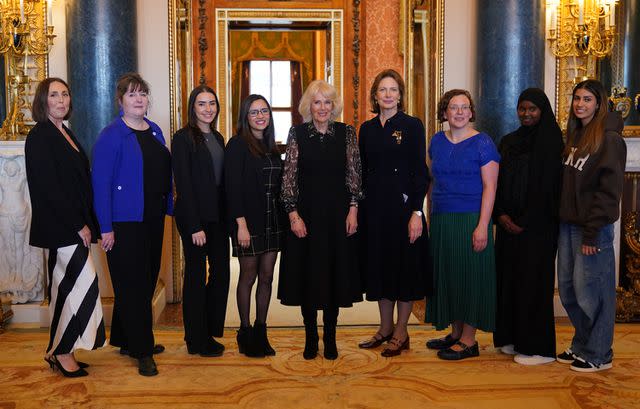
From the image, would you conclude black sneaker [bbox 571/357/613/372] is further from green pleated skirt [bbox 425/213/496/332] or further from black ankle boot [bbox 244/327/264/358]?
black ankle boot [bbox 244/327/264/358]

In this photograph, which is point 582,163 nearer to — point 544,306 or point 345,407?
point 544,306

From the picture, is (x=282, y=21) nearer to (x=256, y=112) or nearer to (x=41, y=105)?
(x=256, y=112)

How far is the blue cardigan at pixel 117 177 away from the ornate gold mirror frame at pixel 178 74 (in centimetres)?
174

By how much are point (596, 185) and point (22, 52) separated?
4105 millimetres

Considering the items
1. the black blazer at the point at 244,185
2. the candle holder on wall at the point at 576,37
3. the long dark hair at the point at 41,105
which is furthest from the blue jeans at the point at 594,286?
the long dark hair at the point at 41,105

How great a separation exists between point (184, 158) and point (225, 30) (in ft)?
15.7

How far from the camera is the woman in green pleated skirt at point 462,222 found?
3.82 meters

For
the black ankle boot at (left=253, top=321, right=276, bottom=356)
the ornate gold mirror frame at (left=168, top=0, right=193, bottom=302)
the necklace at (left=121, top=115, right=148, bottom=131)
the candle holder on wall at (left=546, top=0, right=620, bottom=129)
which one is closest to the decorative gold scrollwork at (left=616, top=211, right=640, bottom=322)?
the candle holder on wall at (left=546, top=0, right=620, bottom=129)

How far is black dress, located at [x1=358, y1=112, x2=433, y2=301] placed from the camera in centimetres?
386

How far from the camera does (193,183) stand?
150 inches

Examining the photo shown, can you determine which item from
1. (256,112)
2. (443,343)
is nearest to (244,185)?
(256,112)

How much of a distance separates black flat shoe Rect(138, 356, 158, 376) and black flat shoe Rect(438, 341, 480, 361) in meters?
1.69

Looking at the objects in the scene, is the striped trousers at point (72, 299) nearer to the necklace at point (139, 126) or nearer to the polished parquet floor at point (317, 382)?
the polished parquet floor at point (317, 382)

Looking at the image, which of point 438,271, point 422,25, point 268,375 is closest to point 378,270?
point 438,271
